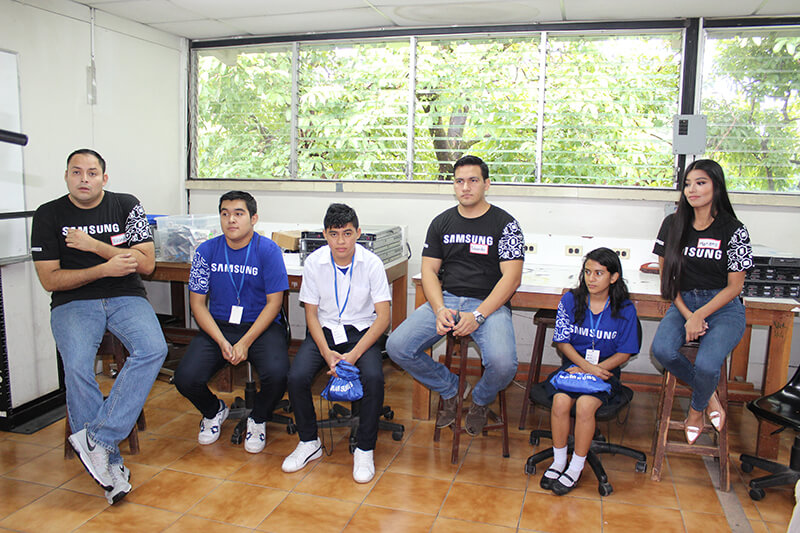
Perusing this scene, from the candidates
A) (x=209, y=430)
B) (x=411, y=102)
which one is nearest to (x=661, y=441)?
(x=209, y=430)

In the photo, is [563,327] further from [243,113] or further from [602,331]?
[243,113]

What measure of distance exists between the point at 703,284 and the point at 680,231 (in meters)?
0.26

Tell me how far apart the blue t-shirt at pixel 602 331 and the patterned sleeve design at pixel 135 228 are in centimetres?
203

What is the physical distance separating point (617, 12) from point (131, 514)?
371 cm

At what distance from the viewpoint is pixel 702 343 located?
263cm

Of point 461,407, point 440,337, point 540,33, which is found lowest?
point 461,407

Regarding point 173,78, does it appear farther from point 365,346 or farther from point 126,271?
point 365,346

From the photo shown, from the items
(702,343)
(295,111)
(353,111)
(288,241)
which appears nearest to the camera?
(702,343)

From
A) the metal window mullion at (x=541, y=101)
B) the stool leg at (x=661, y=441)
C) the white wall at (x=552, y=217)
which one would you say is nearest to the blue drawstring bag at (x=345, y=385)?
the stool leg at (x=661, y=441)

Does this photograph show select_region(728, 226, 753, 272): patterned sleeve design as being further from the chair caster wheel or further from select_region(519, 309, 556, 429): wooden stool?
the chair caster wheel

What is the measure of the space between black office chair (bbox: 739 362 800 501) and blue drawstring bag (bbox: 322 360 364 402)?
173 centimetres

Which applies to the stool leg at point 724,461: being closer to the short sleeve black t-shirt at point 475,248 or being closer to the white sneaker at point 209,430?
the short sleeve black t-shirt at point 475,248

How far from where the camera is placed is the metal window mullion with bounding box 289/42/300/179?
4453 millimetres

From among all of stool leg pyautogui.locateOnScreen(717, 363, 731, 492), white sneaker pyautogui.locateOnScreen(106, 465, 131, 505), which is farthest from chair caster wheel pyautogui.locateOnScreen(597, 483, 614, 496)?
white sneaker pyautogui.locateOnScreen(106, 465, 131, 505)
